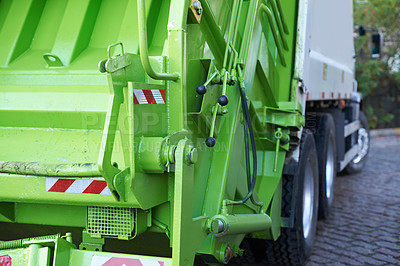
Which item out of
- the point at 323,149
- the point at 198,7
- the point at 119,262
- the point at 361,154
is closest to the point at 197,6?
the point at 198,7

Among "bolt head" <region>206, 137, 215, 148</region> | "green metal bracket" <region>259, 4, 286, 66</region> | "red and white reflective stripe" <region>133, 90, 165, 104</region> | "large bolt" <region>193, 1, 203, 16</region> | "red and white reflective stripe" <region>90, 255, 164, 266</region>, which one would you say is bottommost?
"red and white reflective stripe" <region>90, 255, 164, 266</region>

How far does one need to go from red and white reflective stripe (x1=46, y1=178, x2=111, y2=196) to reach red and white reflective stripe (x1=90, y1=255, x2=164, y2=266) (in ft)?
0.94

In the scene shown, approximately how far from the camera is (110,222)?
2170mm

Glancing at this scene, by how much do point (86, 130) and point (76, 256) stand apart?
63cm

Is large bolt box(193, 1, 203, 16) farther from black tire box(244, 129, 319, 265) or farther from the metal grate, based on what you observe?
black tire box(244, 129, 319, 265)

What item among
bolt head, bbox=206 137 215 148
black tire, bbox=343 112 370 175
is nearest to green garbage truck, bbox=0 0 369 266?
bolt head, bbox=206 137 215 148

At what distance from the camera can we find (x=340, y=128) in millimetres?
6012

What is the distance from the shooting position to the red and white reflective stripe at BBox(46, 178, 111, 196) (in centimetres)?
211

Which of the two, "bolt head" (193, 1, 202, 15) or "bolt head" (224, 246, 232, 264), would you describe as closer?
"bolt head" (193, 1, 202, 15)

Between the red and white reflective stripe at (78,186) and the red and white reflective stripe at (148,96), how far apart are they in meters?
0.43

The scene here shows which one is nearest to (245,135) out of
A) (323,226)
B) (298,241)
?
(298,241)

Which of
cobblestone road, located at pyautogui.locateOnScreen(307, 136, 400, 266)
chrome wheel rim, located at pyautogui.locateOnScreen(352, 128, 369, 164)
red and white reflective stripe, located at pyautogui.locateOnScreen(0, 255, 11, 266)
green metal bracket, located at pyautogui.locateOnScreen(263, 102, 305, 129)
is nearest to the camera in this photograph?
red and white reflective stripe, located at pyautogui.locateOnScreen(0, 255, 11, 266)

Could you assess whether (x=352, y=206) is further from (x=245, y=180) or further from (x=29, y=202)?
(x=29, y=202)

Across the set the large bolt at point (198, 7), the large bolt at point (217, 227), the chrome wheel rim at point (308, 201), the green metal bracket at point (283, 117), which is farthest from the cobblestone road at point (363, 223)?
the large bolt at point (198, 7)
